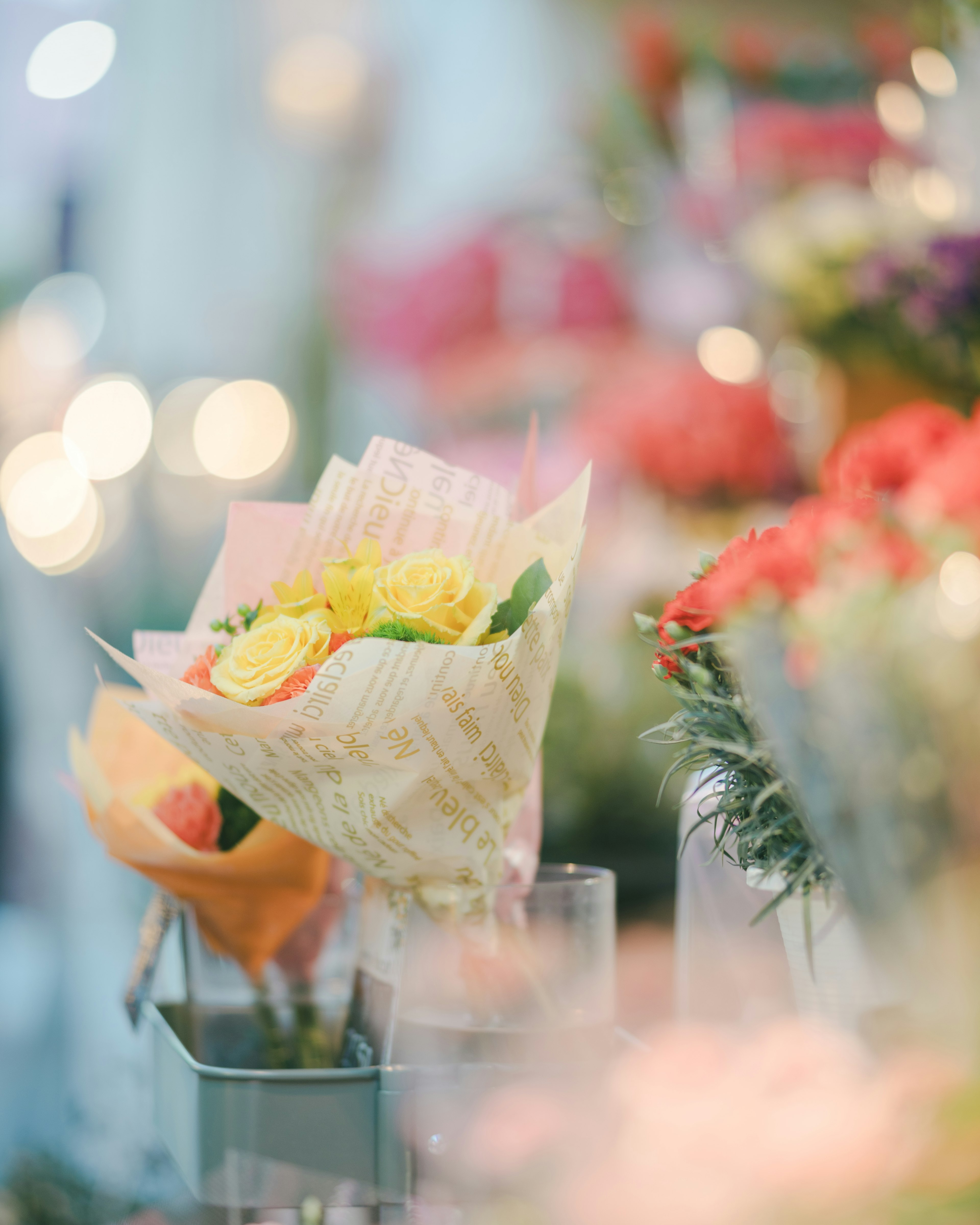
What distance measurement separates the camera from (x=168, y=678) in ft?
1.55

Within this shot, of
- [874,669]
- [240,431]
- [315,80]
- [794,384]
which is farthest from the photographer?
[315,80]

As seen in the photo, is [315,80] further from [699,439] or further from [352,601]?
[352,601]

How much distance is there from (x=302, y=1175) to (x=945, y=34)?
1114mm

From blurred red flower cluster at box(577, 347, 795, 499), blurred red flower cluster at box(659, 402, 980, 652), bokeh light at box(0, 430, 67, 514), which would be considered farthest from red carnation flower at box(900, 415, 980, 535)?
bokeh light at box(0, 430, 67, 514)

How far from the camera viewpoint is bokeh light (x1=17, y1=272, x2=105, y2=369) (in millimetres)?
2799

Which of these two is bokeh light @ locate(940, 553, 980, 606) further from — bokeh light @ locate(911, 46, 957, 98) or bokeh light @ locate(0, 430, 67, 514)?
bokeh light @ locate(0, 430, 67, 514)

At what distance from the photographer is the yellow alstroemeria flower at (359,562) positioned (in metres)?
0.54

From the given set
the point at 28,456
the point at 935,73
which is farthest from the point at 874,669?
the point at 28,456

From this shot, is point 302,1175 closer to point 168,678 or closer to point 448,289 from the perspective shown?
point 168,678

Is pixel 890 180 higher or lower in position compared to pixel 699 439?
higher

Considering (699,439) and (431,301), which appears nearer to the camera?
(699,439)

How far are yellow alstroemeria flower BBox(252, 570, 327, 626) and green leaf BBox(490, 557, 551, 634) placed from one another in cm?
A: 9

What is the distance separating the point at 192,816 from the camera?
63cm

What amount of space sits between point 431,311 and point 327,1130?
169cm
